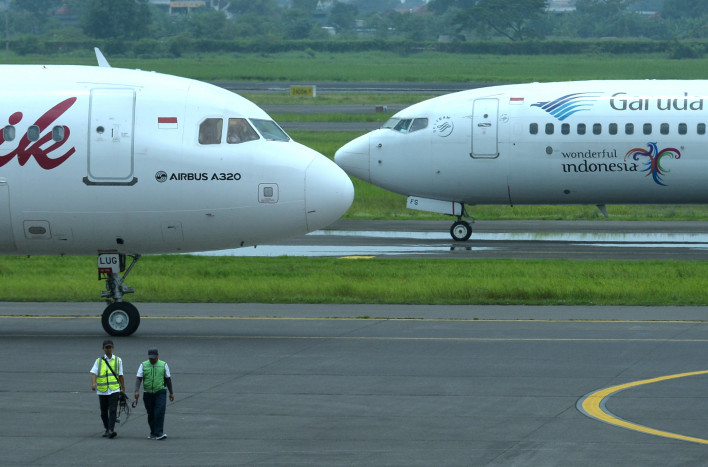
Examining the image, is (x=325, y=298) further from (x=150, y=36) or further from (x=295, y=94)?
(x=150, y=36)

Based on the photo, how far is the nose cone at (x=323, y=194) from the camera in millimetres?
26672

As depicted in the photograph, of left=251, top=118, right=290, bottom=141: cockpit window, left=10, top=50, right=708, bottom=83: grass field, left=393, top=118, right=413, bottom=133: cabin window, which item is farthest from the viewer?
left=10, top=50, right=708, bottom=83: grass field

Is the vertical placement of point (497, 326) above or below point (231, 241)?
below

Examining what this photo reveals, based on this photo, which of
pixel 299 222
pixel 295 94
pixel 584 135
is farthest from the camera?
pixel 295 94

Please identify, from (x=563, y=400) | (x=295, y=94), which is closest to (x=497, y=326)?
(x=563, y=400)

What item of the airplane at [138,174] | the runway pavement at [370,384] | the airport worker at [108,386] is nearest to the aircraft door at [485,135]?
the runway pavement at [370,384]

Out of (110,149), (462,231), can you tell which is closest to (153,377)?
(110,149)

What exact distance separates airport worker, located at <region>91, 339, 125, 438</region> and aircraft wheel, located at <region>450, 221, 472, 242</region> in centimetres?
2644

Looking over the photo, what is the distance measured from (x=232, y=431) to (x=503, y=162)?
2605cm

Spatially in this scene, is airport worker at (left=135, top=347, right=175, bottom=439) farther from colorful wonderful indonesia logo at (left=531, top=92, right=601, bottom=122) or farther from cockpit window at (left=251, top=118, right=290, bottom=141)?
colorful wonderful indonesia logo at (left=531, top=92, right=601, bottom=122)

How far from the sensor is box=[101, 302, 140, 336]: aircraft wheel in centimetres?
2733

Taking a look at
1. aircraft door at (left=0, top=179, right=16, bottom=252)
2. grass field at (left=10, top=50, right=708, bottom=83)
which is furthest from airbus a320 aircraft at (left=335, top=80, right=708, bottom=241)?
grass field at (left=10, top=50, right=708, bottom=83)

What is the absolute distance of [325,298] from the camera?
32.9 metres

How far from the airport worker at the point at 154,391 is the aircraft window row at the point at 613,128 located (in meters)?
26.8
